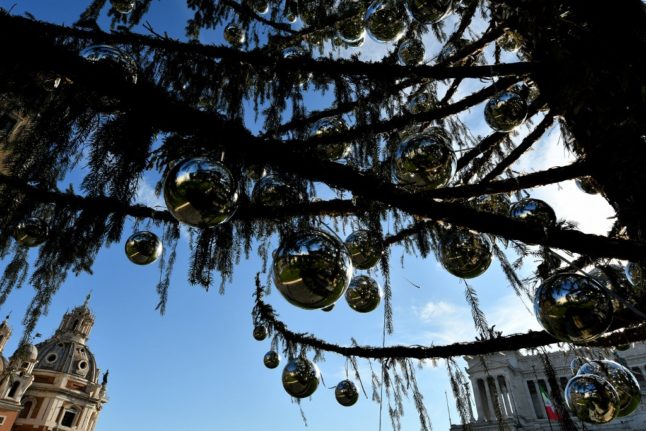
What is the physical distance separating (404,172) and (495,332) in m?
1.15

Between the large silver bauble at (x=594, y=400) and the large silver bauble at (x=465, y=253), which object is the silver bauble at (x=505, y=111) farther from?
the large silver bauble at (x=594, y=400)

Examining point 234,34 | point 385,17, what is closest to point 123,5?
point 234,34

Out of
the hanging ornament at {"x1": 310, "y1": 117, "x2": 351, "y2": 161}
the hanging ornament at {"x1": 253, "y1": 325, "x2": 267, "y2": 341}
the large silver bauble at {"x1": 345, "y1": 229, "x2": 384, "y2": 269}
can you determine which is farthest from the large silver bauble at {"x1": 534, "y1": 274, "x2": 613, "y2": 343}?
the hanging ornament at {"x1": 253, "y1": 325, "x2": 267, "y2": 341}

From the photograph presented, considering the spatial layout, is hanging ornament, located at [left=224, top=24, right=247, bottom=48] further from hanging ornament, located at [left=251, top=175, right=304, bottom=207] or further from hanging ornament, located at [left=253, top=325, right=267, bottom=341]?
hanging ornament, located at [left=253, top=325, right=267, bottom=341]

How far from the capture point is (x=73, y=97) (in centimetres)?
106

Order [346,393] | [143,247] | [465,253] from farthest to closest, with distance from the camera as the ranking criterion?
1. [346,393]
2. [143,247]
3. [465,253]

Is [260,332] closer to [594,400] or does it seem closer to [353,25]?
[594,400]

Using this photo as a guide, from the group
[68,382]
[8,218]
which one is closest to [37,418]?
[68,382]

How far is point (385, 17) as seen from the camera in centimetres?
266

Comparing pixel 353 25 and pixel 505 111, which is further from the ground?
pixel 353 25

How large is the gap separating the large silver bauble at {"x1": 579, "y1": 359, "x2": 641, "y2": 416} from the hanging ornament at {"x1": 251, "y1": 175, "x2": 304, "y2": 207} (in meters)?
2.29

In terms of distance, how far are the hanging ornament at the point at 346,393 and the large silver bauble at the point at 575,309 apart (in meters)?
2.21

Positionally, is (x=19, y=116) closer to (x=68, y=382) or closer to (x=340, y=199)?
(x=340, y=199)

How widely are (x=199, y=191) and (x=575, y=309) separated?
1441 millimetres
